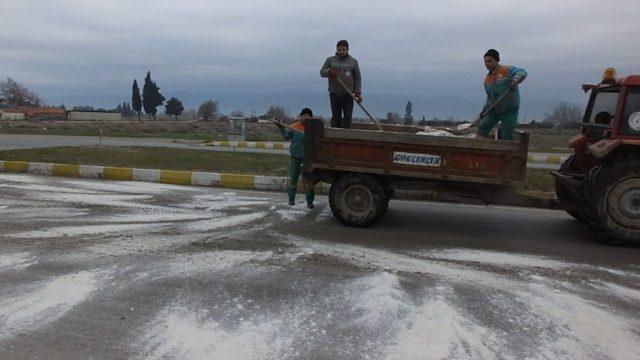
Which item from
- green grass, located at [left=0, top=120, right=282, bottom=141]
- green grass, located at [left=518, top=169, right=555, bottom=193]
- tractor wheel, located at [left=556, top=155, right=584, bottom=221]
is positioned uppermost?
tractor wheel, located at [left=556, top=155, right=584, bottom=221]

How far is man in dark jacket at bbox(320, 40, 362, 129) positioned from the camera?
28.9 feet

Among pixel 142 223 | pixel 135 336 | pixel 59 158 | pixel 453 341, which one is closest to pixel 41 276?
pixel 135 336

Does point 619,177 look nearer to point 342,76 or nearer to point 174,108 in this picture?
point 342,76

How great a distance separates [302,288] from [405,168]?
2.94 metres

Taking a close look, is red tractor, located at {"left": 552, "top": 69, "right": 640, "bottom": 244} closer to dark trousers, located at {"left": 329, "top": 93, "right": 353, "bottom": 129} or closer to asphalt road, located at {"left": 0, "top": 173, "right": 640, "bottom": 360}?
asphalt road, located at {"left": 0, "top": 173, "right": 640, "bottom": 360}

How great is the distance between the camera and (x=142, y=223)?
7875 mm

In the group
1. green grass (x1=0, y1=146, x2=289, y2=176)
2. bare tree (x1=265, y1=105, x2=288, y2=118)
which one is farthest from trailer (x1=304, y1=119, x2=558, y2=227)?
green grass (x1=0, y1=146, x2=289, y2=176)

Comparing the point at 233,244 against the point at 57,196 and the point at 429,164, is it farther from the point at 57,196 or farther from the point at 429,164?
the point at 57,196

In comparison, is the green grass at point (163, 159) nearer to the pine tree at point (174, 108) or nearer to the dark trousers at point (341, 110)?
the dark trousers at point (341, 110)

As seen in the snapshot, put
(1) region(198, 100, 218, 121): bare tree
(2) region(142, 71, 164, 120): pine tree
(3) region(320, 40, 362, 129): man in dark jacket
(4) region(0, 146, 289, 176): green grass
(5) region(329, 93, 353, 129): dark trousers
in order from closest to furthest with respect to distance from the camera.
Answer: (3) region(320, 40, 362, 129): man in dark jacket
(5) region(329, 93, 353, 129): dark trousers
(4) region(0, 146, 289, 176): green grass
(1) region(198, 100, 218, 121): bare tree
(2) region(142, 71, 164, 120): pine tree

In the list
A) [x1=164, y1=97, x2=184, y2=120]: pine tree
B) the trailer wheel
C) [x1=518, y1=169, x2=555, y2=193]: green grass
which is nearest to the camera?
the trailer wheel

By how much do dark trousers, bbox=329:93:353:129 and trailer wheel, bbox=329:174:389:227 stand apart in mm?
1491

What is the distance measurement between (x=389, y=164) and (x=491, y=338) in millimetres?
3711

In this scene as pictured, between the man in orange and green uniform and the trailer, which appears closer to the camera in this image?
the trailer
